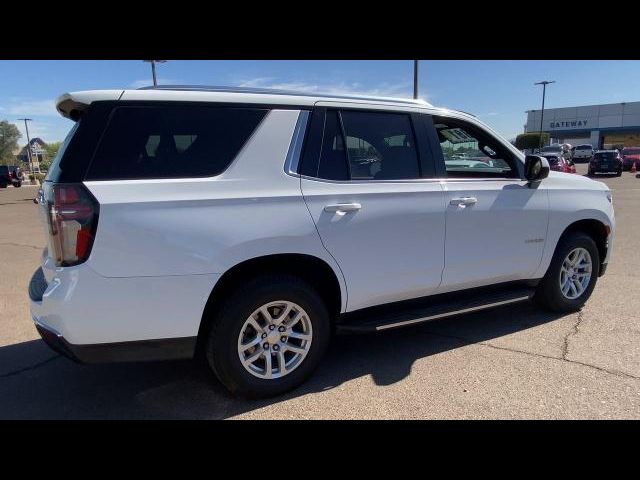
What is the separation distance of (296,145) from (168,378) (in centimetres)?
196

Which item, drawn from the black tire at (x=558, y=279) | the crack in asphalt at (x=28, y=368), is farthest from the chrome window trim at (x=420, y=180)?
the crack in asphalt at (x=28, y=368)

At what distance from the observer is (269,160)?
2863 mm

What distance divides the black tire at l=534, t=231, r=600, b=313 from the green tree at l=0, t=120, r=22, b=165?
285ft

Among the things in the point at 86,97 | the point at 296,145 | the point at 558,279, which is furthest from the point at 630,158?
the point at 86,97

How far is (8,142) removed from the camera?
74.8m

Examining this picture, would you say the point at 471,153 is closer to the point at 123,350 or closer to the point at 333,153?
the point at 333,153

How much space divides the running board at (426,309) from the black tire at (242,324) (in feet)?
0.84

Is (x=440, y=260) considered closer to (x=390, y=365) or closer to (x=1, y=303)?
(x=390, y=365)

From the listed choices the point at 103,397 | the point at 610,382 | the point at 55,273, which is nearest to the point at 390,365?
the point at 610,382

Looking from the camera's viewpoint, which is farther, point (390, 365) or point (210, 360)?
point (390, 365)

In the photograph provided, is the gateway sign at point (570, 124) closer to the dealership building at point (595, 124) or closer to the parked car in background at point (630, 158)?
the dealership building at point (595, 124)

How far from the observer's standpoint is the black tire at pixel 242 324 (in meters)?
2.76
